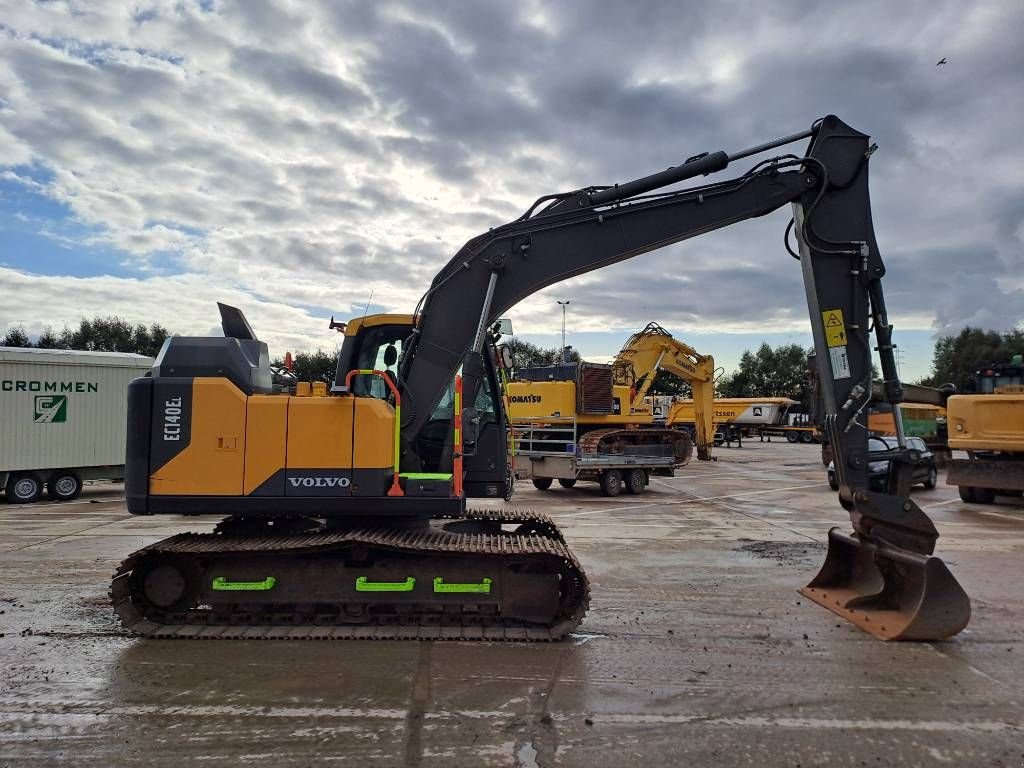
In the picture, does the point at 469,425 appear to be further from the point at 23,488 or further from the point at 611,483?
the point at 23,488

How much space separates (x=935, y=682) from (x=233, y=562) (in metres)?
5.24

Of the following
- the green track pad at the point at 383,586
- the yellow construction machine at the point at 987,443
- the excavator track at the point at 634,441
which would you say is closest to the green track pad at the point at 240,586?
the green track pad at the point at 383,586

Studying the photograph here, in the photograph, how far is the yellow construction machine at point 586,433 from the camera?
17094mm

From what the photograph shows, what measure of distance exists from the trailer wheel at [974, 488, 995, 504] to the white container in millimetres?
20037

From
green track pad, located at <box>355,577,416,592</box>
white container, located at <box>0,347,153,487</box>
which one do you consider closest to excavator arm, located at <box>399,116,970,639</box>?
green track pad, located at <box>355,577,416,592</box>

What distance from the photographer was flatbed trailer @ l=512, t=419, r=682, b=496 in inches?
667

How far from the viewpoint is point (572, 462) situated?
16.8m

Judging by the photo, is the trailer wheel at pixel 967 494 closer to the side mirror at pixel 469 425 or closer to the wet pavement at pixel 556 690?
the wet pavement at pixel 556 690

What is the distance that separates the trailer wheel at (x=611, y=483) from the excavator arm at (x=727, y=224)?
10549 mm

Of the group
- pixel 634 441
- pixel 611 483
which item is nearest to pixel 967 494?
pixel 634 441

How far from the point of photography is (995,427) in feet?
48.9

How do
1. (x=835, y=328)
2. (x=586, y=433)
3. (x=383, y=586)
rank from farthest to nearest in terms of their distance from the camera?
(x=586, y=433) → (x=835, y=328) → (x=383, y=586)

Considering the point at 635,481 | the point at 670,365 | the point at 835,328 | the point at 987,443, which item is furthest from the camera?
the point at 670,365

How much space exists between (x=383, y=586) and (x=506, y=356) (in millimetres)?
2439
